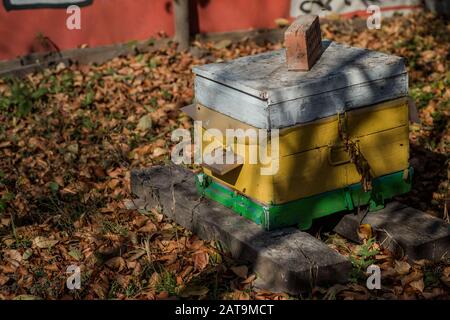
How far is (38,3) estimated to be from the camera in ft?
27.2

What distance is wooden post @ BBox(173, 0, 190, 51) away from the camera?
340 inches

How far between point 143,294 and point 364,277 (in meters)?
1.33

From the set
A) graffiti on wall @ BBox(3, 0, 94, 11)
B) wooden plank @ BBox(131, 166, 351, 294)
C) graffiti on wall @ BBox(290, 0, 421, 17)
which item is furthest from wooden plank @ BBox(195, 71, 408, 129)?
graffiti on wall @ BBox(290, 0, 421, 17)

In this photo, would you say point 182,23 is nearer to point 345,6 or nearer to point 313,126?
point 345,6

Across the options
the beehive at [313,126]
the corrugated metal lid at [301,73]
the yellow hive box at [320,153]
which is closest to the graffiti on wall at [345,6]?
the corrugated metal lid at [301,73]

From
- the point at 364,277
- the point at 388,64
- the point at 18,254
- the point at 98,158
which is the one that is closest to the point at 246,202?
the point at 364,277

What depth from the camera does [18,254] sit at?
5.11 m

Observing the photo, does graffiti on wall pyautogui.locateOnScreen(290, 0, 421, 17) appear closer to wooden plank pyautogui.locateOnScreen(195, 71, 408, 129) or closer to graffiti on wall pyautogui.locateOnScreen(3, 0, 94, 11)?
graffiti on wall pyautogui.locateOnScreen(3, 0, 94, 11)

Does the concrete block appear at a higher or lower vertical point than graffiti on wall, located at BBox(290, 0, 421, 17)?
Answer: lower

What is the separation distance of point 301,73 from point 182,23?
13.8ft

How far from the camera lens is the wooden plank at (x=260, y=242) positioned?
4293mm

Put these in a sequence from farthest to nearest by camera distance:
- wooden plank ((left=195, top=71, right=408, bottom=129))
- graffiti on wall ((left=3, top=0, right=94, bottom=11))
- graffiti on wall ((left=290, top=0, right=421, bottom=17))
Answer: graffiti on wall ((left=290, top=0, right=421, bottom=17)), graffiti on wall ((left=3, top=0, right=94, bottom=11)), wooden plank ((left=195, top=71, right=408, bottom=129))

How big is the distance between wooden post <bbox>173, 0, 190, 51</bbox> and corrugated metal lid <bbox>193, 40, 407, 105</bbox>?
364 cm
